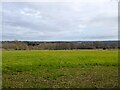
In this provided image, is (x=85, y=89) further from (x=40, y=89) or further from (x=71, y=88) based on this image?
(x=40, y=89)

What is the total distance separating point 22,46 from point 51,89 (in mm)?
73323

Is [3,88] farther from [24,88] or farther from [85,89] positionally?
[85,89]

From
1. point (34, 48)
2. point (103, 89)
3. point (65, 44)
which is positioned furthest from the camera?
point (34, 48)

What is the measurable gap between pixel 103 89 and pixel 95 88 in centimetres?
36

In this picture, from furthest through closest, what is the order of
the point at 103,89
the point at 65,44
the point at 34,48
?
1. the point at 34,48
2. the point at 65,44
3. the point at 103,89

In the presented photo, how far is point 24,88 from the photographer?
34.4 feet

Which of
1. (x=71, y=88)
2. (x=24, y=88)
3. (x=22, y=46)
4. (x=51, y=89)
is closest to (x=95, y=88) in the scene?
(x=71, y=88)

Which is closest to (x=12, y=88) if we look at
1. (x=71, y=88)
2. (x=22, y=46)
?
(x=71, y=88)

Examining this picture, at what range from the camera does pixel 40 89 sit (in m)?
10.2

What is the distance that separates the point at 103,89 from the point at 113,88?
0.42 m

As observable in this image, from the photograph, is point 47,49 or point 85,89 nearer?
point 85,89

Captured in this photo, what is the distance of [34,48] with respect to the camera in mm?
83625

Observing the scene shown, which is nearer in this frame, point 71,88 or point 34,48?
point 71,88

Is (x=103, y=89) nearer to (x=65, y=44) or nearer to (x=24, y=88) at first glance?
(x=24, y=88)
